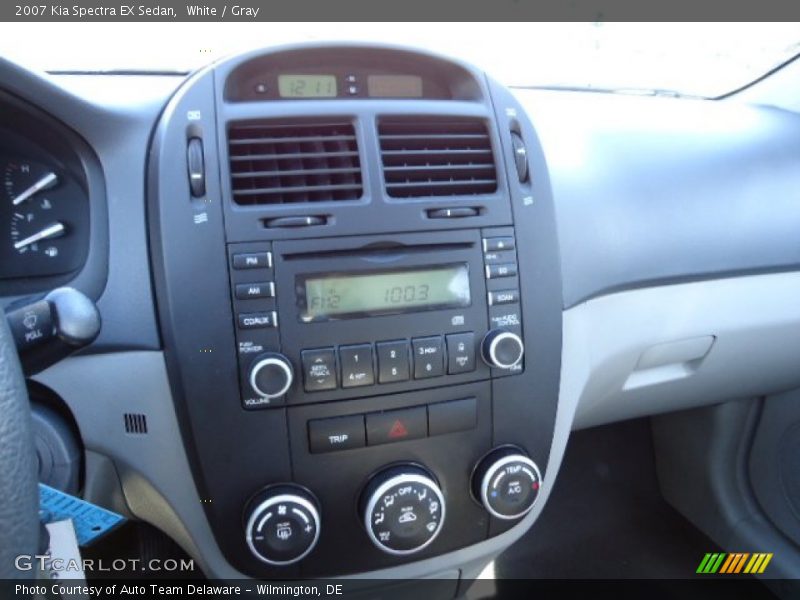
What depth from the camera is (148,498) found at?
1248mm

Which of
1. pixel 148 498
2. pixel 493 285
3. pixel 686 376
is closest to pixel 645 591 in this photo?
pixel 686 376

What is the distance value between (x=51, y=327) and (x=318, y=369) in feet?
1.24

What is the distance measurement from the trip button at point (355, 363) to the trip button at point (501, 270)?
235mm


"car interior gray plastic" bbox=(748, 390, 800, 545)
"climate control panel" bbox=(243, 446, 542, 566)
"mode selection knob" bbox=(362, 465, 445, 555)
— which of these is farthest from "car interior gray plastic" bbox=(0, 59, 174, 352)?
"car interior gray plastic" bbox=(748, 390, 800, 545)

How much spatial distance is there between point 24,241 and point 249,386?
0.44 meters

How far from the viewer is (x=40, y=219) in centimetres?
121

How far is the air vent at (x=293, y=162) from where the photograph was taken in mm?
1155

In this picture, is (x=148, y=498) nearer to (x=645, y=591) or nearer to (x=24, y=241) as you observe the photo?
(x=24, y=241)

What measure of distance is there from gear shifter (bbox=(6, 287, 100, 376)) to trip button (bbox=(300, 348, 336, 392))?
1.00ft

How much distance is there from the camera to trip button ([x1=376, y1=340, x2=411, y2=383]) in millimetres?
1167

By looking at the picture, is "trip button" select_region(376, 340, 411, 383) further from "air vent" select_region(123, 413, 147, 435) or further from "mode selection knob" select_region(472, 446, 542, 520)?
"air vent" select_region(123, 413, 147, 435)

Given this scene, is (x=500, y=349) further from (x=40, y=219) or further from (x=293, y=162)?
(x=40, y=219)

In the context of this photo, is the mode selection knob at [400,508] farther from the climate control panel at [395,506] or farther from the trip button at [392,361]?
the trip button at [392,361]

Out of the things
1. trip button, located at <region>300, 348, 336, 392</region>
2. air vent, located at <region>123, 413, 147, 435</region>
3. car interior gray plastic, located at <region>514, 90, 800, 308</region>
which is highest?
car interior gray plastic, located at <region>514, 90, 800, 308</region>
